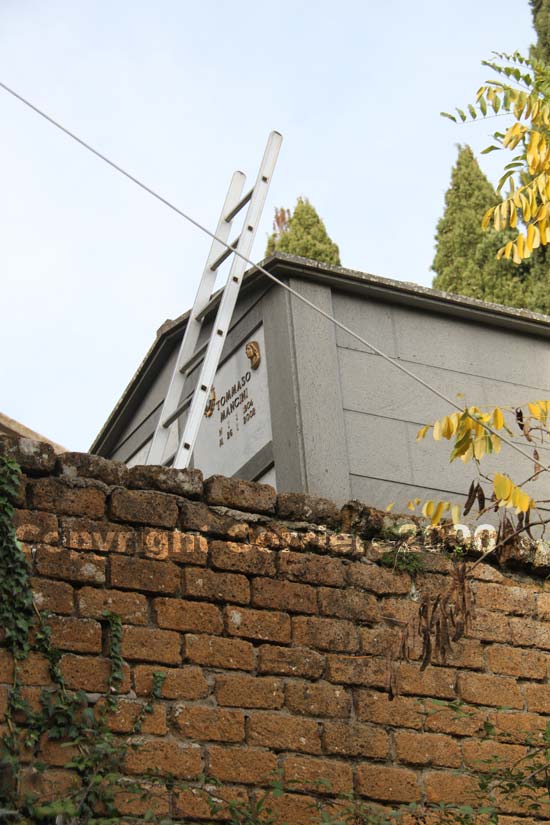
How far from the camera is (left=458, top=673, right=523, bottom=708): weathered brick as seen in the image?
476 centimetres

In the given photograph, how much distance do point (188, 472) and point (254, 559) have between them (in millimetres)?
420

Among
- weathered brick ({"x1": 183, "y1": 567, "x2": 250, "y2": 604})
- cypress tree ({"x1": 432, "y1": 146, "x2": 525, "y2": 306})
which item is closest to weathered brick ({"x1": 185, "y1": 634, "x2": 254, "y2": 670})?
weathered brick ({"x1": 183, "y1": 567, "x2": 250, "y2": 604})

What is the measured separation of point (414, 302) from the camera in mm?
7477

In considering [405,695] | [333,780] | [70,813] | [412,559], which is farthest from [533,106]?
[70,813]

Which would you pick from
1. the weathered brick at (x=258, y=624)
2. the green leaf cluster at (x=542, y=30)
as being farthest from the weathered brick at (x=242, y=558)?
the green leaf cluster at (x=542, y=30)

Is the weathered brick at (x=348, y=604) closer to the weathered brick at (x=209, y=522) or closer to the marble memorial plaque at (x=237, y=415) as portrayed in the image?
the weathered brick at (x=209, y=522)

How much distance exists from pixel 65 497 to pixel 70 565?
256 millimetres

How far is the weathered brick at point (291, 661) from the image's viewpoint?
Result: 174 inches

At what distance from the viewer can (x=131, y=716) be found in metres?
4.08

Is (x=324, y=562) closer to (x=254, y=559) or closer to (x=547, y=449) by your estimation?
(x=254, y=559)

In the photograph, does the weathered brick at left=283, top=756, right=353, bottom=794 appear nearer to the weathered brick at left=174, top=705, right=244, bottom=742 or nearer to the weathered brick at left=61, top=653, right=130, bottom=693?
the weathered brick at left=174, top=705, right=244, bottom=742

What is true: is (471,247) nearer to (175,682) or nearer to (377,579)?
(377,579)

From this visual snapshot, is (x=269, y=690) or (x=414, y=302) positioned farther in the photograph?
(x=414, y=302)

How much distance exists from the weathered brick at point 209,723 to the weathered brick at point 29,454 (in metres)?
0.99
